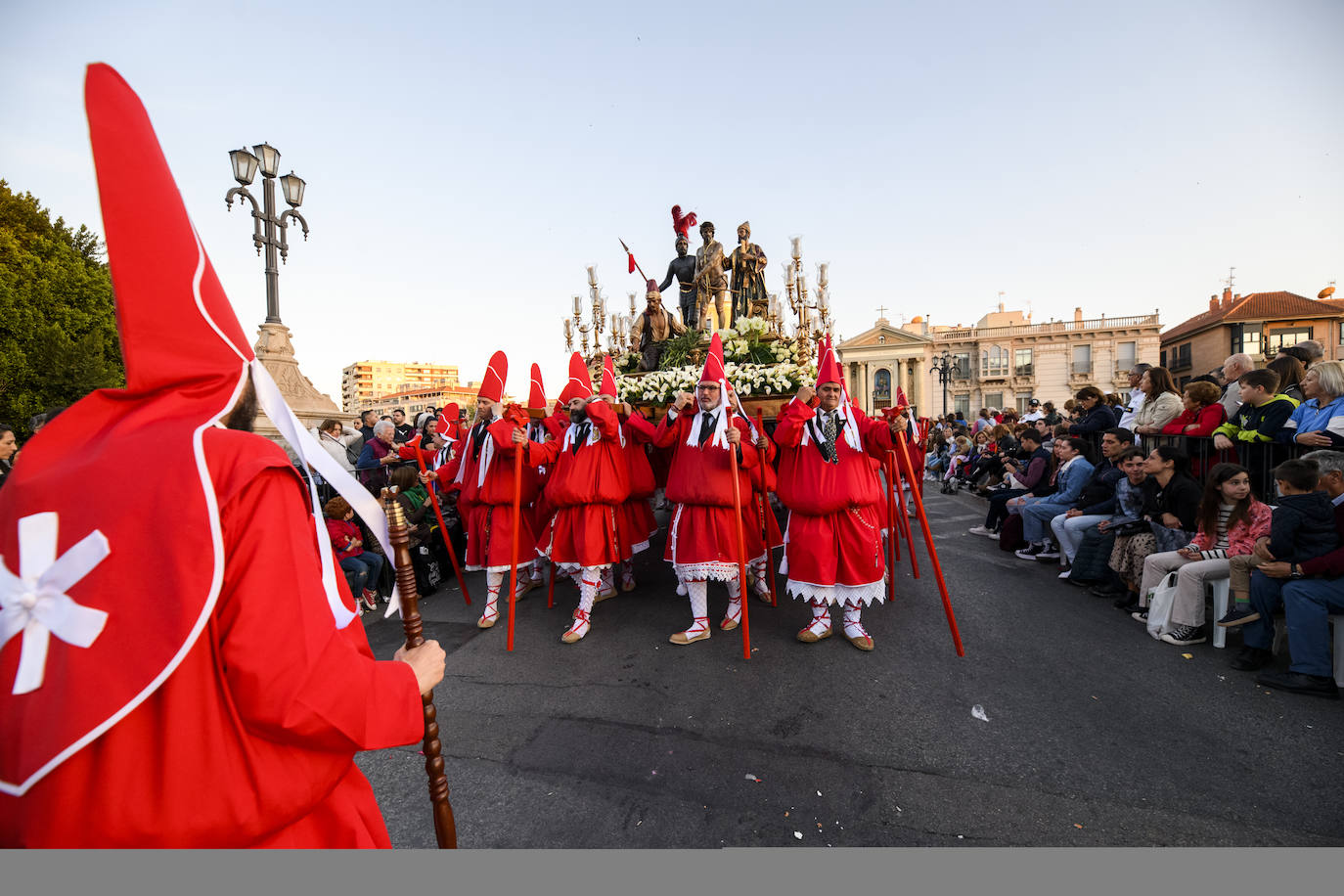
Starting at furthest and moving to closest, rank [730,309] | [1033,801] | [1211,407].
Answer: [730,309] < [1211,407] < [1033,801]

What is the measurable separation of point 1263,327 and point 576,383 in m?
47.7

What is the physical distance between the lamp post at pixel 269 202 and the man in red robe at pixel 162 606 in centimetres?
940

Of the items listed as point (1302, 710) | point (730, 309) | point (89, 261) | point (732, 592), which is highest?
point (89, 261)

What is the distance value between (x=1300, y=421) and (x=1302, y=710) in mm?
2577

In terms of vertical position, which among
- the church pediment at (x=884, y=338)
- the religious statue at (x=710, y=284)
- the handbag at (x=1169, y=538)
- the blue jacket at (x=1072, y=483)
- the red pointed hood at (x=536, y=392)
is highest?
the church pediment at (x=884, y=338)

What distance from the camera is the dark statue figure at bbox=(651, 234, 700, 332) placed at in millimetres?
9312

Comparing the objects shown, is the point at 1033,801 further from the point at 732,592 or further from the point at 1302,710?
the point at 732,592

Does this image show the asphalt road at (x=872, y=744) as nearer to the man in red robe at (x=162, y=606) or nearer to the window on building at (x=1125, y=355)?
the man in red robe at (x=162, y=606)

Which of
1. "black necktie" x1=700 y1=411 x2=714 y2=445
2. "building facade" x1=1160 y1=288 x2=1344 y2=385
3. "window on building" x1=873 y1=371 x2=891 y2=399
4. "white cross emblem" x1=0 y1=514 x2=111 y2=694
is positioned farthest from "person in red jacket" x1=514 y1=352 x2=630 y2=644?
"window on building" x1=873 y1=371 x2=891 y2=399

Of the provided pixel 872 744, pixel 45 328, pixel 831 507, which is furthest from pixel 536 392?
pixel 45 328

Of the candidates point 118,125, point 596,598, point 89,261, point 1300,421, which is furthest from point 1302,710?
point 89,261

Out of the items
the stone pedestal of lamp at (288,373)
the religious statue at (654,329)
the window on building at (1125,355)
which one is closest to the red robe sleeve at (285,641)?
the religious statue at (654,329)

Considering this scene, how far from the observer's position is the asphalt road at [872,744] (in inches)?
99.5

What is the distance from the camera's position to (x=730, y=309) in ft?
30.9
